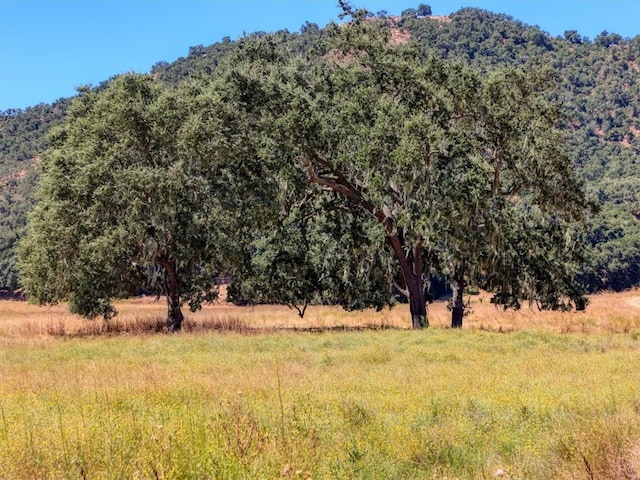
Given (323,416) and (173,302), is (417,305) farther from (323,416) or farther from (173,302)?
(323,416)

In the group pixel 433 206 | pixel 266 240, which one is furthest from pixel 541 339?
pixel 266 240

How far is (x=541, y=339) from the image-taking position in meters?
21.8

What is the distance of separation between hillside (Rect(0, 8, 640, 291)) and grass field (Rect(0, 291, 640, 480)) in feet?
220

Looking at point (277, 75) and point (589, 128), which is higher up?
point (589, 128)

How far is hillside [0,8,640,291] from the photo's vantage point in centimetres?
8306

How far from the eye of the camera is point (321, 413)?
8250mm

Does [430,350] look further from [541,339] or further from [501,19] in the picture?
[501,19]

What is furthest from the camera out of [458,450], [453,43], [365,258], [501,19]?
[501,19]

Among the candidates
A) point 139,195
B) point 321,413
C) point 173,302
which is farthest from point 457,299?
point 321,413

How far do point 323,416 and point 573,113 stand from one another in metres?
112

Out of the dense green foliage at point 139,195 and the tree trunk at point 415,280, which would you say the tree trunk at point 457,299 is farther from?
the dense green foliage at point 139,195

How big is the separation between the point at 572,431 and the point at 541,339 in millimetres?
16130

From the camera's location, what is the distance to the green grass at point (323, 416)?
5.68 meters

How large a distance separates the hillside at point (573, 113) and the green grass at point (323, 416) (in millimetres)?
67902
